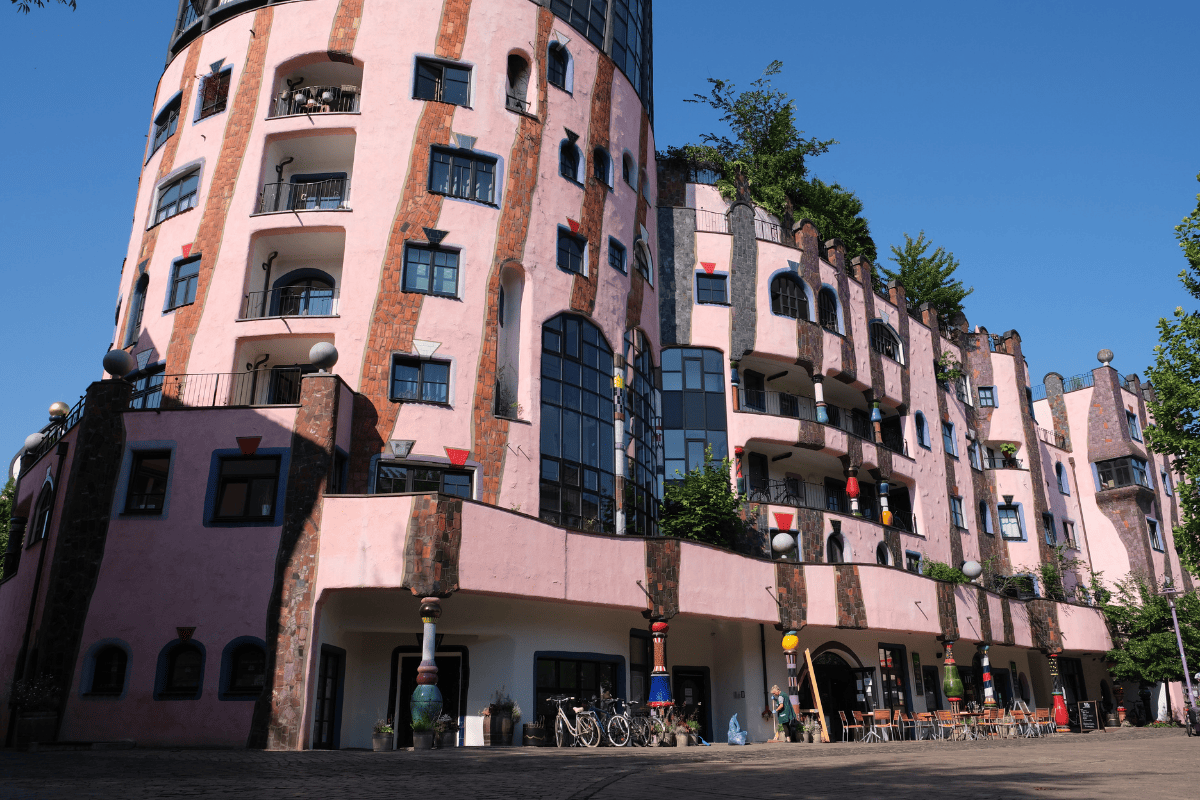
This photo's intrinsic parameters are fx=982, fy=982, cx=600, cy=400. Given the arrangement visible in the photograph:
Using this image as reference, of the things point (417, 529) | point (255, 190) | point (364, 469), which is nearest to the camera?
point (417, 529)

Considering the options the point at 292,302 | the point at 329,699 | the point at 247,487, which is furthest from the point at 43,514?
the point at 329,699

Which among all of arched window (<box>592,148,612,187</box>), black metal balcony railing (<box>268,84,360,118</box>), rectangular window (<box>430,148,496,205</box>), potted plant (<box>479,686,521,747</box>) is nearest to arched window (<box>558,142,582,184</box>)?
arched window (<box>592,148,612,187</box>)

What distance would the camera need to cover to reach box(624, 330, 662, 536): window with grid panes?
92.8 feet

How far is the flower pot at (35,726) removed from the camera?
18906 millimetres

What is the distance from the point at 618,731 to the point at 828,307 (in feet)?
70.4

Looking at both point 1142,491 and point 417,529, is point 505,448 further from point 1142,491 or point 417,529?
point 1142,491

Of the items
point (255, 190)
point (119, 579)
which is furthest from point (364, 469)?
point (255, 190)

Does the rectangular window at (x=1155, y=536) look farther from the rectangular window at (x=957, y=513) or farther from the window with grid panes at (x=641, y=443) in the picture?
the window with grid panes at (x=641, y=443)

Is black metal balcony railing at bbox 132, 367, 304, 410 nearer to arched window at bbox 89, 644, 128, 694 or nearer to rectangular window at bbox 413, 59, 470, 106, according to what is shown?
arched window at bbox 89, 644, 128, 694

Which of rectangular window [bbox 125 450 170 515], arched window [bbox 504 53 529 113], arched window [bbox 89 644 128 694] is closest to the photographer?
arched window [bbox 89 644 128 694]

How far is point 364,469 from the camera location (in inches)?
938

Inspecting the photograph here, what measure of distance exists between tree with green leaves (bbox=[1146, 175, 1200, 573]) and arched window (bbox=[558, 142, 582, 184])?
18636 mm

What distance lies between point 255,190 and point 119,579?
37.9ft

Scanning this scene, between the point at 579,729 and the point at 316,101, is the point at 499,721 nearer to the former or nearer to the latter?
the point at 579,729
